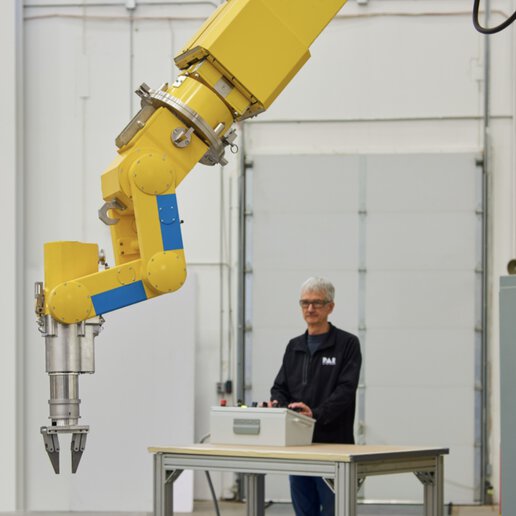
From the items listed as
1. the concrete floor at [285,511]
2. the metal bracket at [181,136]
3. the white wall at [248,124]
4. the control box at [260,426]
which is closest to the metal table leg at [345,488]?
the control box at [260,426]

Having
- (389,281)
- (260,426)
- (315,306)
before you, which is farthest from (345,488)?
(389,281)

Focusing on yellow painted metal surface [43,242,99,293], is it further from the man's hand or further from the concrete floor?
the concrete floor

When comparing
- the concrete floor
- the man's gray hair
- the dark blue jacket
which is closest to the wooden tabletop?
the dark blue jacket

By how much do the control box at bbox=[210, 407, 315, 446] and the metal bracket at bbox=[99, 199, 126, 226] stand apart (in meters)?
1.69

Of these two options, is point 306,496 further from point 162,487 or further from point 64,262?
point 64,262

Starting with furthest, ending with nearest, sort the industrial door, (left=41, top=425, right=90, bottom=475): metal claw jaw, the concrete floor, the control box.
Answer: the industrial door
the concrete floor
the control box
(left=41, top=425, right=90, bottom=475): metal claw jaw

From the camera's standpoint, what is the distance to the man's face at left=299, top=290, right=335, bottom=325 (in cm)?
550

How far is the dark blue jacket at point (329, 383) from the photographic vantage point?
5.32m

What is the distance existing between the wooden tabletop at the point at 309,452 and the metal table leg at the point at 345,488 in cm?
4

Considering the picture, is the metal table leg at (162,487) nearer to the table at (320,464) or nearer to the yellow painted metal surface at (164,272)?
the table at (320,464)

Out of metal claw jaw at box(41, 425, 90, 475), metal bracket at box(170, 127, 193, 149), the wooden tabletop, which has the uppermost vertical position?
metal bracket at box(170, 127, 193, 149)

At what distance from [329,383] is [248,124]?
12.2 feet

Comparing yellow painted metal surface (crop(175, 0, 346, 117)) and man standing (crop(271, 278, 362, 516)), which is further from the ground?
yellow painted metal surface (crop(175, 0, 346, 117))

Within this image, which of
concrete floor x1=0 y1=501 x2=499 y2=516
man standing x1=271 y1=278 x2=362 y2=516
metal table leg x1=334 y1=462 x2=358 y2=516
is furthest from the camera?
concrete floor x1=0 y1=501 x2=499 y2=516
